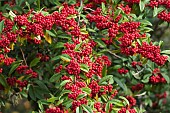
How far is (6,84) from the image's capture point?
314cm

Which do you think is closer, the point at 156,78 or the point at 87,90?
the point at 87,90

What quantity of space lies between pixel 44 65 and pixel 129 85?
977 millimetres

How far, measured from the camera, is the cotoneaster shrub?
2635 millimetres

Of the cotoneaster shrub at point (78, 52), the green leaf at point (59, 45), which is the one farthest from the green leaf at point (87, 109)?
the green leaf at point (59, 45)

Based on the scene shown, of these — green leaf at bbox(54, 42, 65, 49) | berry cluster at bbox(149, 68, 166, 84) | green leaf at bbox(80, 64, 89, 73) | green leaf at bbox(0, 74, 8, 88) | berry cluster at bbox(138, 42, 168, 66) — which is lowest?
berry cluster at bbox(149, 68, 166, 84)

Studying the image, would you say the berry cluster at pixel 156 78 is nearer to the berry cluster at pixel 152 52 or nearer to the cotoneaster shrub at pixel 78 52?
the cotoneaster shrub at pixel 78 52

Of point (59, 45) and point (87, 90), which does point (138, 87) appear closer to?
point (59, 45)

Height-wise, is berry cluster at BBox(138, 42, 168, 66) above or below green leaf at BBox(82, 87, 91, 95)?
above

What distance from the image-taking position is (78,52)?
2.66 metres

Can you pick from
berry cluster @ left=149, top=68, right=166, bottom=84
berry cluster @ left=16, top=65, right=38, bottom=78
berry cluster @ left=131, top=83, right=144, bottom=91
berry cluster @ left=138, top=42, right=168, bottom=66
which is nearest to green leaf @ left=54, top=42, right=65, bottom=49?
berry cluster @ left=16, top=65, right=38, bottom=78

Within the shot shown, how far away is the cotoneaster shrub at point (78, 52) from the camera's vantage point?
2635 millimetres

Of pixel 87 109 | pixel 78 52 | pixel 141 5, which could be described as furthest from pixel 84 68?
pixel 141 5

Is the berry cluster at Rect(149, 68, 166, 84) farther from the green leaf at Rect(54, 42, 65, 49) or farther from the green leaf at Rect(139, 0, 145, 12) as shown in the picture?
the green leaf at Rect(54, 42, 65, 49)

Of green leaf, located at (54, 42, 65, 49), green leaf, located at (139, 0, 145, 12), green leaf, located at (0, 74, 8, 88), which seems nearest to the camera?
green leaf, located at (54, 42, 65, 49)
